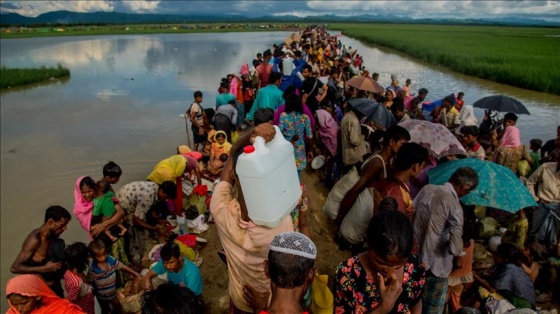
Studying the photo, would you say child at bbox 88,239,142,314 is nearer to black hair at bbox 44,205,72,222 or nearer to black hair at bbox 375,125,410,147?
black hair at bbox 44,205,72,222

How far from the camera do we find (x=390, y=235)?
1.53 meters

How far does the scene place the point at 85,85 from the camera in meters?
17.8

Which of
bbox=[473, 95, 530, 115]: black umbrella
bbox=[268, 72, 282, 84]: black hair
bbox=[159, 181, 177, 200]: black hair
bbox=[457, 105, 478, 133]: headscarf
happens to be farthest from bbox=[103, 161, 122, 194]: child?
bbox=[473, 95, 530, 115]: black umbrella

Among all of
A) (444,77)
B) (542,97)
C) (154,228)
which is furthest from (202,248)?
(444,77)

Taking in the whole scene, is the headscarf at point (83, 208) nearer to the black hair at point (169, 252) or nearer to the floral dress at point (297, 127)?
the black hair at point (169, 252)

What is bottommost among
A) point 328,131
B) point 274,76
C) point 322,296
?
point 322,296

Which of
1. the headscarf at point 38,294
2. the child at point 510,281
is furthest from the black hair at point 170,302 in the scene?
the child at point 510,281

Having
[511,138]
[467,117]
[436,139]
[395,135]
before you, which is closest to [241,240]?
[395,135]

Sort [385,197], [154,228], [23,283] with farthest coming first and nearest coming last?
[154,228]
[385,197]
[23,283]

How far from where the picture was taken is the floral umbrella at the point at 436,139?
372 cm

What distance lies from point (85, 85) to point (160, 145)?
38.7 feet

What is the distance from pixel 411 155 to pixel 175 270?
7.08ft

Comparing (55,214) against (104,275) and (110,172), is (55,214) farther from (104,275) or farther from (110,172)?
(110,172)

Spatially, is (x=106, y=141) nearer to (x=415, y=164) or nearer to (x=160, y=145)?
(x=160, y=145)
